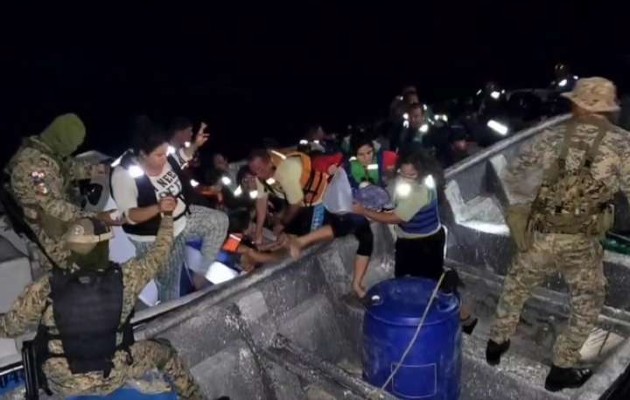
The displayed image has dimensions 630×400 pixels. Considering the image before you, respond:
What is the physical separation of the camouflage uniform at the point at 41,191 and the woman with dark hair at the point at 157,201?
36 cm

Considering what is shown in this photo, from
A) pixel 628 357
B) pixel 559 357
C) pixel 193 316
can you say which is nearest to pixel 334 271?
pixel 193 316

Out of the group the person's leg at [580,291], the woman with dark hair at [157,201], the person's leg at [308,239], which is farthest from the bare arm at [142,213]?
the person's leg at [580,291]

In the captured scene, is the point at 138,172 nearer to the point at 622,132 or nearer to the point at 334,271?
the point at 334,271

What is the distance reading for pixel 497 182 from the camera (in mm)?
7812

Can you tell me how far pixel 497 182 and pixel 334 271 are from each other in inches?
112

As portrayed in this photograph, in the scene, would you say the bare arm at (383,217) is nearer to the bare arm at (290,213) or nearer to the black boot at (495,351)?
the bare arm at (290,213)

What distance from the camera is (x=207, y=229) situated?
5.63 metres

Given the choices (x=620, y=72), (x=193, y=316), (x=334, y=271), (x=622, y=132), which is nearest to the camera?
(x=622, y=132)

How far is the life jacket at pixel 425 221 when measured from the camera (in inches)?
202

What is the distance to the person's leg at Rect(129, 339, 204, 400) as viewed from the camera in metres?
4.10

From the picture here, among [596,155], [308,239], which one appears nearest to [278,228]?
[308,239]

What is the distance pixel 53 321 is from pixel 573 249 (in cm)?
305

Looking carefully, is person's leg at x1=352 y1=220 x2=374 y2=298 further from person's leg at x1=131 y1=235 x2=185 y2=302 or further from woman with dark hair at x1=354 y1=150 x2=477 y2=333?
person's leg at x1=131 y1=235 x2=185 y2=302

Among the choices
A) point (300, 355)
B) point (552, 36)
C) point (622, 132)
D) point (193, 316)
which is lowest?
point (552, 36)
